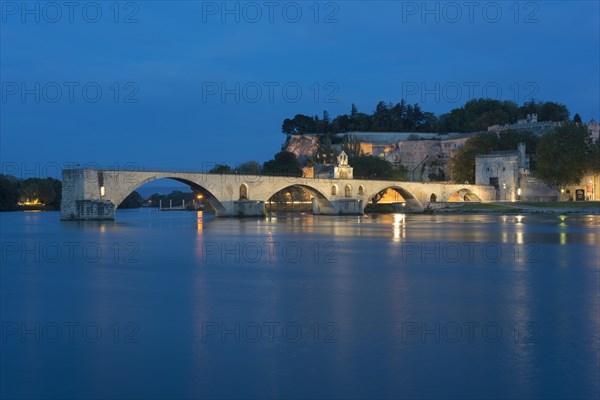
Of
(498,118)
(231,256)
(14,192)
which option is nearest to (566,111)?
(498,118)

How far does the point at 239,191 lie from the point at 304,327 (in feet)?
163

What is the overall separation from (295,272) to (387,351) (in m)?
9.67

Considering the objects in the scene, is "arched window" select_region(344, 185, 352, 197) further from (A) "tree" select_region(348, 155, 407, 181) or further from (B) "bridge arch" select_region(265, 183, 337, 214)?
(A) "tree" select_region(348, 155, 407, 181)

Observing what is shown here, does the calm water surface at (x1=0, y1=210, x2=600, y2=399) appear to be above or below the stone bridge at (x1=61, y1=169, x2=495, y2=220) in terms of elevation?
below

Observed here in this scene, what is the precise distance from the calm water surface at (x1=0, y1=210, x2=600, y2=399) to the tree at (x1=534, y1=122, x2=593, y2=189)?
1886 inches

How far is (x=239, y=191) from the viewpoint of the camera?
60.4 m

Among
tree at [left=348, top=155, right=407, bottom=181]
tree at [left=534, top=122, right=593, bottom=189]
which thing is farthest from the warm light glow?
tree at [left=534, top=122, right=593, bottom=189]

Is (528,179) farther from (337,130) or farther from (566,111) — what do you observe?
(337,130)

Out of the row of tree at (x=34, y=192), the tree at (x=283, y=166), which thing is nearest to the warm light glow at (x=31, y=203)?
the row of tree at (x=34, y=192)

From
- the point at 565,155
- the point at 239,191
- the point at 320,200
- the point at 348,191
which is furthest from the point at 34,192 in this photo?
the point at 565,155

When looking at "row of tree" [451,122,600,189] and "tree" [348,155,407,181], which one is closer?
"row of tree" [451,122,600,189]

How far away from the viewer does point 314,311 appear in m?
12.6

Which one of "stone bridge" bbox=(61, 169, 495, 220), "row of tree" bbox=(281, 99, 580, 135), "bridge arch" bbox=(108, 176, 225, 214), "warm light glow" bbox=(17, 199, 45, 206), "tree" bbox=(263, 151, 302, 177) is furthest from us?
"row of tree" bbox=(281, 99, 580, 135)

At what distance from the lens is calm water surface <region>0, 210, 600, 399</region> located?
7.96 m
